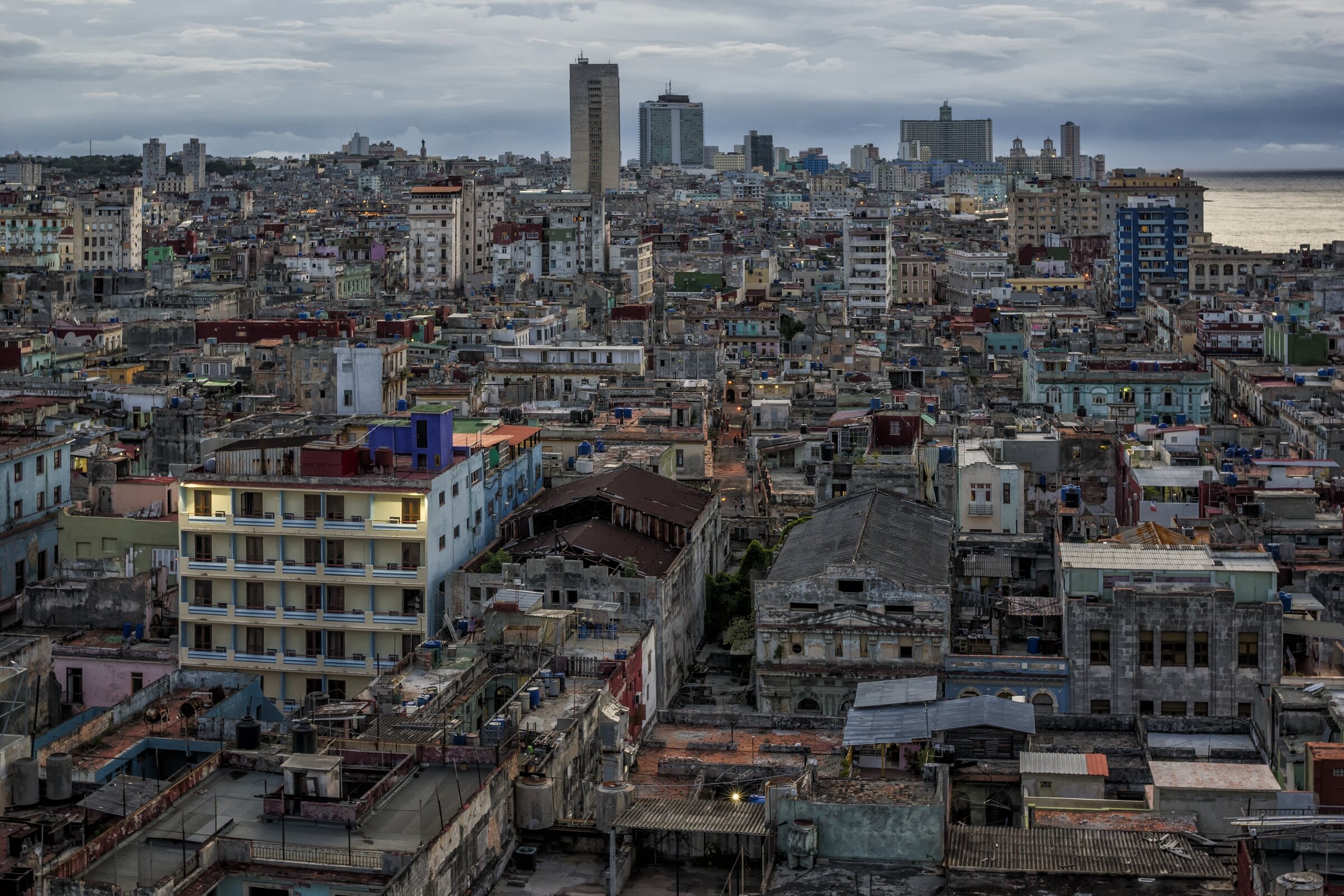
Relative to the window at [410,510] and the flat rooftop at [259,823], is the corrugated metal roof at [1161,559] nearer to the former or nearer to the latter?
the window at [410,510]

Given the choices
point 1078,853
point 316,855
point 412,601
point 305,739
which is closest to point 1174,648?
point 1078,853

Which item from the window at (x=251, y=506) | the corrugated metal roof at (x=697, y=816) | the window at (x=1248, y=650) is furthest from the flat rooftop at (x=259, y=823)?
the window at (x=1248, y=650)

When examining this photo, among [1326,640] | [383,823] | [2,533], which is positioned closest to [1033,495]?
[1326,640]

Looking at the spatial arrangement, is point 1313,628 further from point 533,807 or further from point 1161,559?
point 533,807

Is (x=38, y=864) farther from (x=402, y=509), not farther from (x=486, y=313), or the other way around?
(x=486, y=313)

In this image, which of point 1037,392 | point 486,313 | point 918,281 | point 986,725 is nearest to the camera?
point 986,725

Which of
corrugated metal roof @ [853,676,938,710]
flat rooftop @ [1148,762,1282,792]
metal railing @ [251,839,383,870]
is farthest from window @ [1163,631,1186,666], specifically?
metal railing @ [251,839,383,870]
